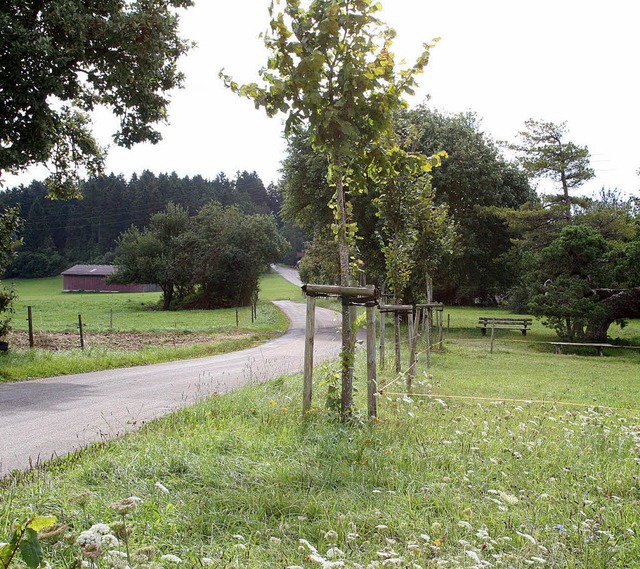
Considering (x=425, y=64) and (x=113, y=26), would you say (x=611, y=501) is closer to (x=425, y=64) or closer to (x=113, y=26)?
(x=425, y=64)

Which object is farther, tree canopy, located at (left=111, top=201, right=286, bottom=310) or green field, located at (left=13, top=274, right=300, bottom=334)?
tree canopy, located at (left=111, top=201, right=286, bottom=310)

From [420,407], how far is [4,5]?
13552mm

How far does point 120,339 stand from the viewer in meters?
22.9

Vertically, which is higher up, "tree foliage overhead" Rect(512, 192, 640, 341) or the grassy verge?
"tree foliage overhead" Rect(512, 192, 640, 341)

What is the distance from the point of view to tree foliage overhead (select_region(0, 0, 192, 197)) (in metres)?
12.5

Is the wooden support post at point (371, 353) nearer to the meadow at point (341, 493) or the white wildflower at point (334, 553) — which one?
the meadow at point (341, 493)

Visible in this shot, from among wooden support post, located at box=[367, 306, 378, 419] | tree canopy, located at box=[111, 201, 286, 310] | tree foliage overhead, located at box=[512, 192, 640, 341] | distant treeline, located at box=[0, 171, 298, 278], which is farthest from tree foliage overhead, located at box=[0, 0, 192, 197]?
distant treeline, located at box=[0, 171, 298, 278]

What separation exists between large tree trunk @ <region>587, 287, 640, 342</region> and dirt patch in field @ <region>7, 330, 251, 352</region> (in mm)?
15772

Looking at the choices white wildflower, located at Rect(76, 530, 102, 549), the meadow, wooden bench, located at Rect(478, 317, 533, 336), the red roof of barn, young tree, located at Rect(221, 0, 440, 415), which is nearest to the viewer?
white wildflower, located at Rect(76, 530, 102, 549)

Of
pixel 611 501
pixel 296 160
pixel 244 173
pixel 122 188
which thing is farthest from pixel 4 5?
pixel 244 173

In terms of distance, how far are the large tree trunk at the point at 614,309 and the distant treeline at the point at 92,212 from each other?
3156 inches

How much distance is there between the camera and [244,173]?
11475 centimetres

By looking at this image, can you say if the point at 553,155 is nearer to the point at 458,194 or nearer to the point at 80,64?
the point at 458,194

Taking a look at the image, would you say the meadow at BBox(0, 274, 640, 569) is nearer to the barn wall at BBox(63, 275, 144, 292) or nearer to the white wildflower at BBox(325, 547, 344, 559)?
the white wildflower at BBox(325, 547, 344, 559)
